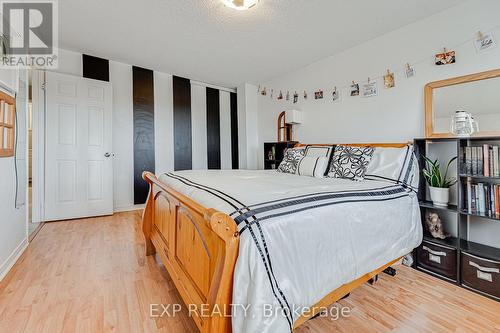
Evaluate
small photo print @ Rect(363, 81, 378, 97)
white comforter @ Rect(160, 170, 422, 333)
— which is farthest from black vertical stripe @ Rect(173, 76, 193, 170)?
small photo print @ Rect(363, 81, 378, 97)

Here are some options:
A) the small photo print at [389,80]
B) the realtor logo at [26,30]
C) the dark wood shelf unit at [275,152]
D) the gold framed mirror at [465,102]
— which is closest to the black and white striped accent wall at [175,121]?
the realtor logo at [26,30]

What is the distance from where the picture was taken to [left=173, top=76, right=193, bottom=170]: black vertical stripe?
13.7 ft

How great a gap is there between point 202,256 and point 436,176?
6.81 feet

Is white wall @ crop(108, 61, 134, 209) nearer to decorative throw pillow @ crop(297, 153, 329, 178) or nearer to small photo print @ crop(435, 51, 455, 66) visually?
decorative throw pillow @ crop(297, 153, 329, 178)

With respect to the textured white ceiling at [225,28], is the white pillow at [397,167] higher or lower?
lower

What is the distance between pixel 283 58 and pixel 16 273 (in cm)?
371

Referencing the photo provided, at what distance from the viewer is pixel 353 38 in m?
2.69

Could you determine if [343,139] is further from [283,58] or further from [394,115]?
[283,58]

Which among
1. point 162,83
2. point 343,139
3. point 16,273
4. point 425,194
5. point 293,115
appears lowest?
point 16,273

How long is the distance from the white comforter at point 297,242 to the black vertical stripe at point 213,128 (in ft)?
9.85

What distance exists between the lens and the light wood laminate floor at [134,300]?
50.9 inches

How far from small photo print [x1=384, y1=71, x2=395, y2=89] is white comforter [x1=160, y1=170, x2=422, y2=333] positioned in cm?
146

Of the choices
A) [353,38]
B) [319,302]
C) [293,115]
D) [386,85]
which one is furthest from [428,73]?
[319,302]

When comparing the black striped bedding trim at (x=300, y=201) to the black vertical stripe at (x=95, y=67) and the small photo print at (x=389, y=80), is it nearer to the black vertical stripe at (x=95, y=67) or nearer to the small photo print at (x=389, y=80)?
the small photo print at (x=389, y=80)
